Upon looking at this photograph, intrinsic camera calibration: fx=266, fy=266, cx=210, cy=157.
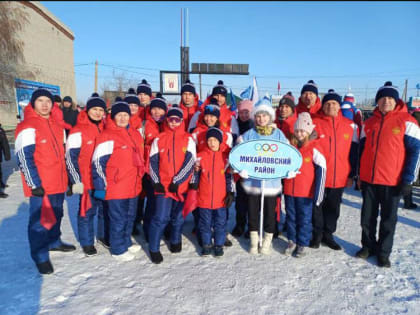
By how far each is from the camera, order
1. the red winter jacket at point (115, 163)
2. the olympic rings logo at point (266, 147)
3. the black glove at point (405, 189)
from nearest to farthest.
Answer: the black glove at point (405, 189), the red winter jacket at point (115, 163), the olympic rings logo at point (266, 147)

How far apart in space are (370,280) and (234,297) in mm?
1653

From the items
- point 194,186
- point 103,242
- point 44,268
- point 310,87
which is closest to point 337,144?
point 310,87

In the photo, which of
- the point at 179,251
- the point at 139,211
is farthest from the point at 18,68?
the point at 179,251

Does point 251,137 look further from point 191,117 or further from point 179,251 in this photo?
point 179,251

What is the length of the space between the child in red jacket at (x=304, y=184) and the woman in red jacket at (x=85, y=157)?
2609 mm

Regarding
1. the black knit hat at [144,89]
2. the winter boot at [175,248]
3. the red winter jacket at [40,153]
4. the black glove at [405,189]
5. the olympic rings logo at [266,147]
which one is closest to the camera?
the red winter jacket at [40,153]

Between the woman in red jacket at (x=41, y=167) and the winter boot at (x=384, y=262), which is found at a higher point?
the woman in red jacket at (x=41, y=167)

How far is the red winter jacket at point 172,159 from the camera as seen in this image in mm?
3479

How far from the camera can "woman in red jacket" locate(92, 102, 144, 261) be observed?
3.27 metres

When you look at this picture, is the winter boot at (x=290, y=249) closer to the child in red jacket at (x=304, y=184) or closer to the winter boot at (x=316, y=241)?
the child in red jacket at (x=304, y=184)

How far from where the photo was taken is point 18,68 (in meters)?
19.1

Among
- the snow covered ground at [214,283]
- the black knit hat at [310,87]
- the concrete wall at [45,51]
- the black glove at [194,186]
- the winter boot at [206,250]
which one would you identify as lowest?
the snow covered ground at [214,283]

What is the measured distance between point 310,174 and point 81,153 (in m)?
3.03

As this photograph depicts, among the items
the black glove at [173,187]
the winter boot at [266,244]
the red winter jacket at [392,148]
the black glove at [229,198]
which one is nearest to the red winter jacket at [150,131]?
the black glove at [173,187]
